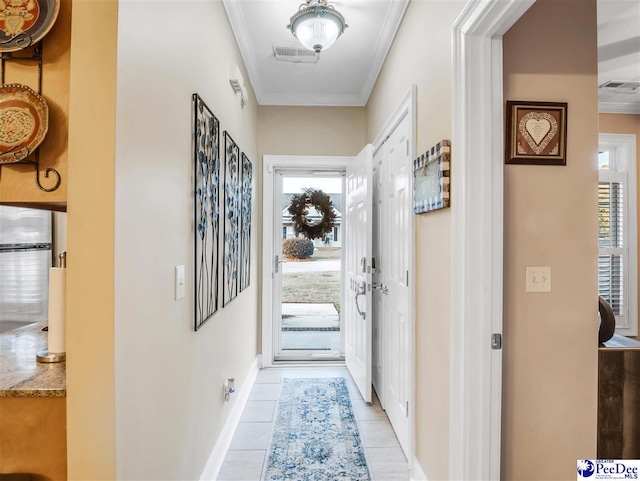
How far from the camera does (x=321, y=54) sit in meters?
2.69

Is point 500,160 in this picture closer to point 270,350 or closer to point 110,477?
point 110,477

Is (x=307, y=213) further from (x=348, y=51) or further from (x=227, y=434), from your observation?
(x=227, y=434)

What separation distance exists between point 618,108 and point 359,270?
9.72ft

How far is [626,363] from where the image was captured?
1.56 meters

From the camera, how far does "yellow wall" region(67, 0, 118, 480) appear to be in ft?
2.95

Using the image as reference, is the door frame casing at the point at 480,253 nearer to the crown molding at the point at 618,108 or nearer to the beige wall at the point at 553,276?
the beige wall at the point at 553,276

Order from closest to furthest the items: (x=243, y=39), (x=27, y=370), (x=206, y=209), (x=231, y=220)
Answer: (x=27, y=370), (x=206, y=209), (x=231, y=220), (x=243, y=39)

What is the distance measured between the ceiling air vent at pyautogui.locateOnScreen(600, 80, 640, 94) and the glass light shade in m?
2.49

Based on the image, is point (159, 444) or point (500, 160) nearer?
point (159, 444)

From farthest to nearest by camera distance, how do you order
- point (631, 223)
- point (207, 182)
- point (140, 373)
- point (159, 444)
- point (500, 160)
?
1. point (631, 223)
2. point (207, 182)
3. point (500, 160)
4. point (159, 444)
5. point (140, 373)

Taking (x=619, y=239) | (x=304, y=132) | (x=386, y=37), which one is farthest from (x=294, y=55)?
(x=619, y=239)

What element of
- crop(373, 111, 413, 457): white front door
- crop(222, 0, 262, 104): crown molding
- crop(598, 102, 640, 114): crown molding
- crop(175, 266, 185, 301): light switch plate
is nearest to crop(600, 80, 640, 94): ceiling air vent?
crop(598, 102, 640, 114): crown molding

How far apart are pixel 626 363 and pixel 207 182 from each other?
211 centimetres

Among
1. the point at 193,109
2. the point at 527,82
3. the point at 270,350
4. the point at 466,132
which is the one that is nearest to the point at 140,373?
the point at 193,109
